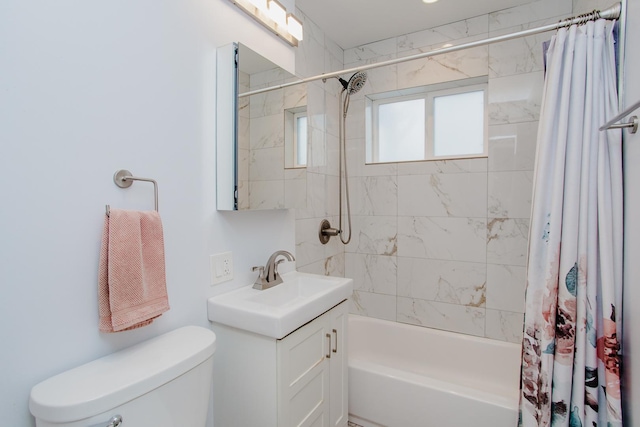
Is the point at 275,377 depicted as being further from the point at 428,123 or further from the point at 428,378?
the point at 428,123

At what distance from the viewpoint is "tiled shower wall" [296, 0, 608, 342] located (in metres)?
2.13

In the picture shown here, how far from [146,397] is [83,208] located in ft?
1.87

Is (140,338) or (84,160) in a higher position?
(84,160)

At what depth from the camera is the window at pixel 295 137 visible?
1784 millimetres

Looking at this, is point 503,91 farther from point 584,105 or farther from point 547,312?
point 547,312

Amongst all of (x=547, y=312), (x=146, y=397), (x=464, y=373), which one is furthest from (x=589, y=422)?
(x=146, y=397)

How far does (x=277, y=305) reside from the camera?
140 centimetres

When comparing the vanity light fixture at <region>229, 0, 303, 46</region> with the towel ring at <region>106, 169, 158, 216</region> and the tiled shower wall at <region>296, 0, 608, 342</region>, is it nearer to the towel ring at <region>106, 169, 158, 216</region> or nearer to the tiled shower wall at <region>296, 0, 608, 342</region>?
the tiled shower wall at <region>296, 0, 608, 342</region>

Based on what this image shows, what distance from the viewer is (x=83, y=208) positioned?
3.01ft

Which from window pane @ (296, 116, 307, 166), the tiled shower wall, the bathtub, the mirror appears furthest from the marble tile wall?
the mirror

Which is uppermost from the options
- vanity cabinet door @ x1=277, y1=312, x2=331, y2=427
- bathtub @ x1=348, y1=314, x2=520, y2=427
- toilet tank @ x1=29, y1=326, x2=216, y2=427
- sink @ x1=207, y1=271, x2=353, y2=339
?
sink @ x1=207, y1=271, x2=353, y2=339

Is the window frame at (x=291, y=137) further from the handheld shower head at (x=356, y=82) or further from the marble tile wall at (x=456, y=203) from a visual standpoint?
the marble tile wall at (x=456, y=203)

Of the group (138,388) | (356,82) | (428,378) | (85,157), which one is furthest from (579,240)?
(356,82)

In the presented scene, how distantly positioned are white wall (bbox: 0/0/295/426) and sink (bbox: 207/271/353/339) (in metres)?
0.12
